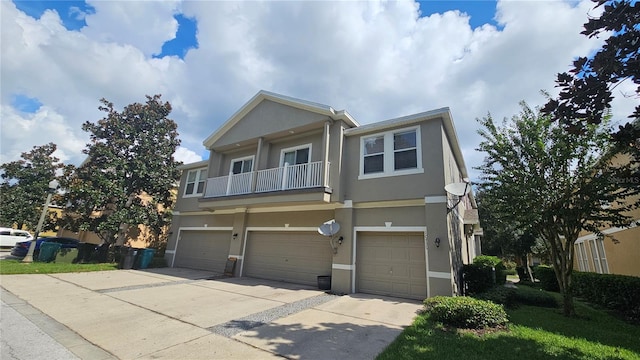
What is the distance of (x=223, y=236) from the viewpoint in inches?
574

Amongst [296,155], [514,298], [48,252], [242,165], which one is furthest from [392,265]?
[48,252]

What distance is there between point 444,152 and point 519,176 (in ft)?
7.47

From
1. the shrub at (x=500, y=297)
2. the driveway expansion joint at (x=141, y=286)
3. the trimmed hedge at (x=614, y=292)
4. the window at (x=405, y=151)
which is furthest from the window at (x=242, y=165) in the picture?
the trimmed hedge at (x=614, y=292)

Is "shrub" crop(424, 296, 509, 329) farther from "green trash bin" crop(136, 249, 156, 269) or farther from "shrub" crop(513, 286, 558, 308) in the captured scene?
"green trash bin" crop(136, 249, 156, 269)

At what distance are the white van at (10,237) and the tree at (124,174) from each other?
9.19 meters

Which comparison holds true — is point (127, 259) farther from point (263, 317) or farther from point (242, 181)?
point (263, 317)

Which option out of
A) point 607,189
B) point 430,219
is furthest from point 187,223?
point 607,189

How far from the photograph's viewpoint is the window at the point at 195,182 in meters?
16.5

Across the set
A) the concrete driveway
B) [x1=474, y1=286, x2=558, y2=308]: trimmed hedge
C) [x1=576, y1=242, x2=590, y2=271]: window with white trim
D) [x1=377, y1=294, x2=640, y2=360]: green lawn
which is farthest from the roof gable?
[x1=576, y1=242, x2=590, y2=271]: window with white trim

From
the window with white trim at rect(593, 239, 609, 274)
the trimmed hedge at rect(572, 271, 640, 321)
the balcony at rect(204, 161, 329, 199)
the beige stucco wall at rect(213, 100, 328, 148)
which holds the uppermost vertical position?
the beige stucco wall at rect(213, 100, 328, 148)

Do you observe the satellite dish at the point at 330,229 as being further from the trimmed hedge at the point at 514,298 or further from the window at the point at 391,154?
the trimmed hedge at the point at 514,298

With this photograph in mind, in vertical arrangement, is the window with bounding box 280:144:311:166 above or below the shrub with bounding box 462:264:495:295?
above

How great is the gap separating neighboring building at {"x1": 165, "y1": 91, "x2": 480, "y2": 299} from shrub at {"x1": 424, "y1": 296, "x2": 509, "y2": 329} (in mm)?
2076

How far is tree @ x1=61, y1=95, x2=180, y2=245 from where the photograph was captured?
15.3 m
